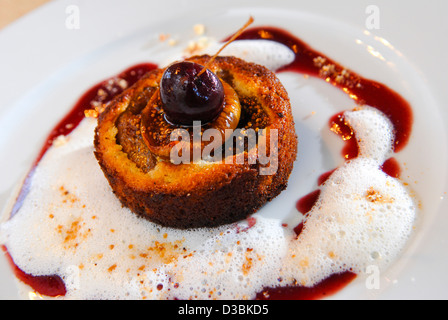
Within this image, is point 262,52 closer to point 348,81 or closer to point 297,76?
point 297,76

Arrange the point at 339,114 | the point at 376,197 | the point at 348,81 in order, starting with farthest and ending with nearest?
the point at 348,81 < the point at 339,114 < the point at 376,197

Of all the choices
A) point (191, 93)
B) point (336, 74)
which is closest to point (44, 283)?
Answer: point (191, 93)

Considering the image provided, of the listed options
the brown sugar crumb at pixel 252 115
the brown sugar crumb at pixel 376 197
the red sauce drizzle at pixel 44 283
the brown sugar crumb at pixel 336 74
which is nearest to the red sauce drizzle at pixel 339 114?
the brown sugar crumb at pixel 336 74

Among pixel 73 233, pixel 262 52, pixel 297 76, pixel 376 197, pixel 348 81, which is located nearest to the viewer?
pixel 376 197

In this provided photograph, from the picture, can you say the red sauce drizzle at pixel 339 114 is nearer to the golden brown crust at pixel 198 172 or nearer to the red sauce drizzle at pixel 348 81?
the red sauce drizzle at pixel 348 81

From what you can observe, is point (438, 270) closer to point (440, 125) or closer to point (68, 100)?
point (440, 125)

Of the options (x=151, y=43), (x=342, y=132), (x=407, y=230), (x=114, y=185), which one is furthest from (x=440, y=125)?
(x=151, y=43)
